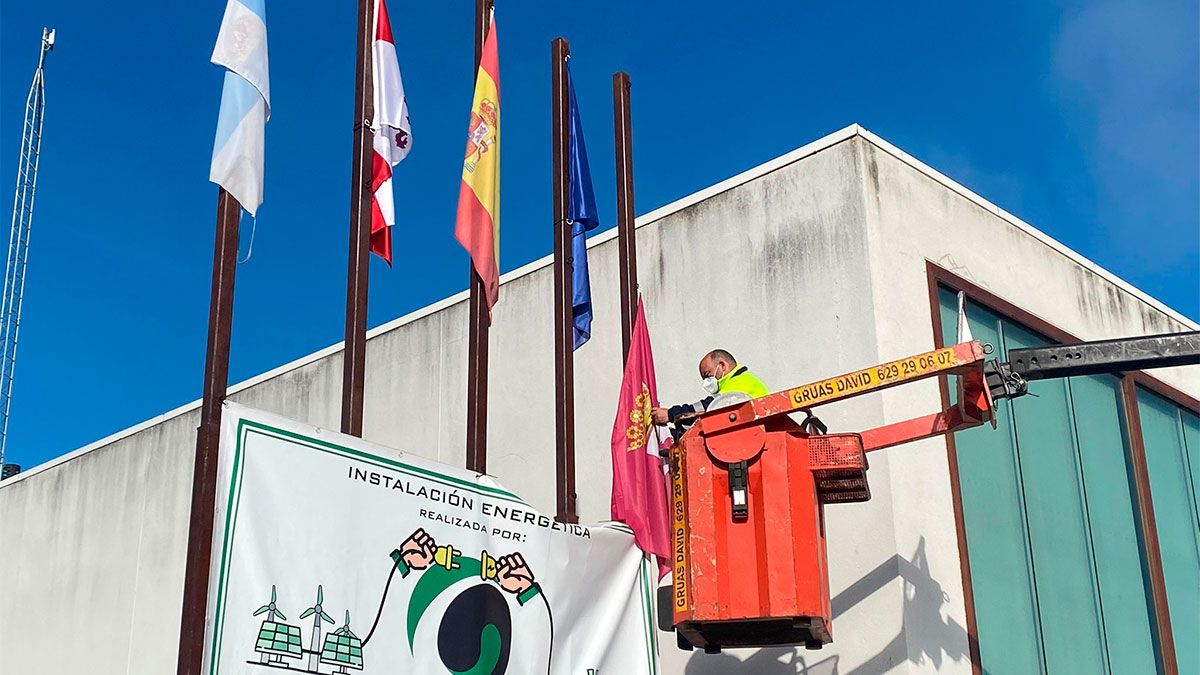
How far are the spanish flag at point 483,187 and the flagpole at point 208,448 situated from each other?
2579 mm

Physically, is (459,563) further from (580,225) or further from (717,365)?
(580,225)

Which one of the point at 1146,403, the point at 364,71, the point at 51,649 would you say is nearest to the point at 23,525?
the point at 51,649

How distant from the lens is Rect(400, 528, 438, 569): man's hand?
35.7ft

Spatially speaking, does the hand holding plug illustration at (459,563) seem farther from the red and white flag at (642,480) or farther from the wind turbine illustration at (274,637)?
the red and white flag at (642,480)

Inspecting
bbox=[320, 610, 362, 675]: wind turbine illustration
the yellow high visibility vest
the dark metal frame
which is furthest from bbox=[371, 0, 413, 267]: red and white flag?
the dark metal frame

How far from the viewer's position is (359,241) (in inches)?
461

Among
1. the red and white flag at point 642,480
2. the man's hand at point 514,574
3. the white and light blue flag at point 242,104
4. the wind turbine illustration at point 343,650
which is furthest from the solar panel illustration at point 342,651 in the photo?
the red and white flag at point 642,480

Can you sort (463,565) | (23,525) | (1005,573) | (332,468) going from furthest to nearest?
(23,525), (1005,573), (463,565), (332,468)

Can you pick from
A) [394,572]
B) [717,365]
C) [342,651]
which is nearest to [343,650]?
[342,651]

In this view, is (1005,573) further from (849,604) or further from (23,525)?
(23,525)

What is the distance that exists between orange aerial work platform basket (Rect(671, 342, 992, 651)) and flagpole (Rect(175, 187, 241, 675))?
367 cm

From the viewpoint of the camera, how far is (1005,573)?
15.0 meters

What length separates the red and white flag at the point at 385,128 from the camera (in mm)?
12180

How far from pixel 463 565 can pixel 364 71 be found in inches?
163
